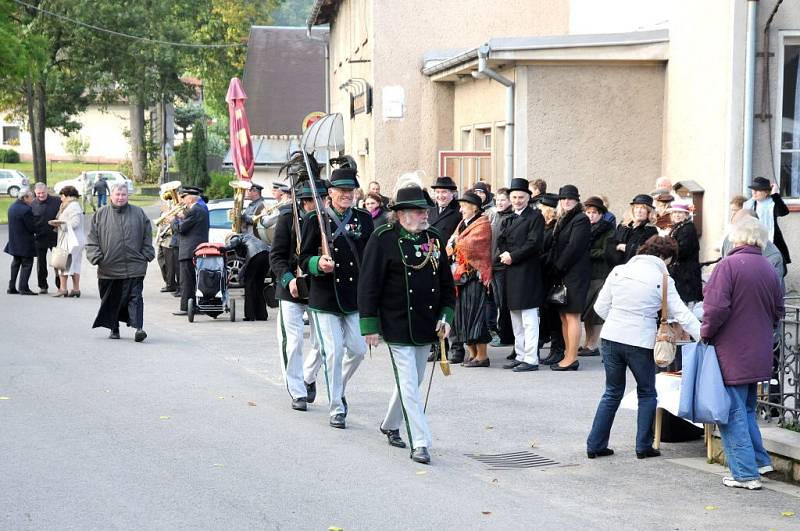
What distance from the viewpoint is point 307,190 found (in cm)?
984

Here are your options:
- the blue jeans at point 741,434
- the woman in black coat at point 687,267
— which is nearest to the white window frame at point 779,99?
the woman in black coat at point 687,267

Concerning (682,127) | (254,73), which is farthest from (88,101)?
(682,127)

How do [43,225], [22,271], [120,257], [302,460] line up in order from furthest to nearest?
1. [43,225]
2. [22,271]
3. [120,257]
4. [302,460]

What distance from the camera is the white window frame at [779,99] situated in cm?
1492

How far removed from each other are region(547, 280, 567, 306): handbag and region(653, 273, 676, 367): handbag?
3.95 meters

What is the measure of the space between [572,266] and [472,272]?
1048 millimetres

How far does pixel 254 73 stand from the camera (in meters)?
50.6

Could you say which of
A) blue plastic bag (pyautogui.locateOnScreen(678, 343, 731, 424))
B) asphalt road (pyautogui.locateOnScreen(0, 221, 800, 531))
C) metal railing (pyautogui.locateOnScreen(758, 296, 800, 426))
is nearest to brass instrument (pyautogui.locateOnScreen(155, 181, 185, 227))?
asphalt road (pyautogui.locateOnScreen(0, 221, 800, 531))

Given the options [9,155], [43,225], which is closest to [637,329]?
[43,225]

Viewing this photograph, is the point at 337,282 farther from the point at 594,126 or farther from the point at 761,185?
the point at 594,126

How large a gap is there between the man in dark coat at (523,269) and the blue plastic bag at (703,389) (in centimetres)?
434

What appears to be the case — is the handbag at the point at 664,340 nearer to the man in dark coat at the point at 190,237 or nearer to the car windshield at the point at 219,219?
the man in dark coat at the point at 190,237

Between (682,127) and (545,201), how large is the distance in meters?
4.11

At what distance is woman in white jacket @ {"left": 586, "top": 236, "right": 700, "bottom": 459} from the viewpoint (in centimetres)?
846
